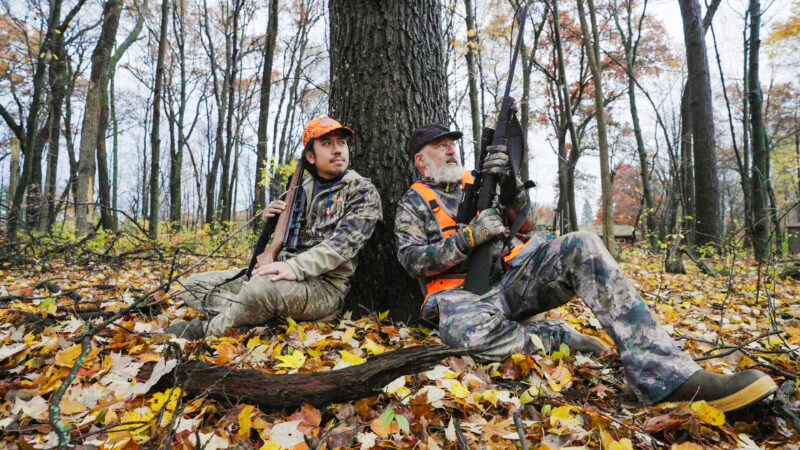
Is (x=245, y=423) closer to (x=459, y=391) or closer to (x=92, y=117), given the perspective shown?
(x=459, y=391)

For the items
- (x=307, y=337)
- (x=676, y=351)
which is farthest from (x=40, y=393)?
(x=676, y=351)

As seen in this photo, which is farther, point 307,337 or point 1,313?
point 1,313

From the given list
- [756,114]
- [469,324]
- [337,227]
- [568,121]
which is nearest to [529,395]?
[469,324]

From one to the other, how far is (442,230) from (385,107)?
1266 millimetres

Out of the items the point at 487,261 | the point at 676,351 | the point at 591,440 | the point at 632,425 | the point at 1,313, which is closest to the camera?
the point at 591,440

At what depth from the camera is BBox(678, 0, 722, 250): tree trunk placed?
26.6 feet

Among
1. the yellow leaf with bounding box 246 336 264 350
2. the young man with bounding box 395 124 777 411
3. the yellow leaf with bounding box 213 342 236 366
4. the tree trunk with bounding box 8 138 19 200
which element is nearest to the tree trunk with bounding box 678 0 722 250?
the young man with bounding box 395 124 777 411

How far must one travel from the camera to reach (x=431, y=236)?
314 cm

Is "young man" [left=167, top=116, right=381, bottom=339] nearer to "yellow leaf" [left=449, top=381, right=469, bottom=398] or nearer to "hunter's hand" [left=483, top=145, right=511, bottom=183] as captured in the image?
"hunter's hand" [left=483, top=145, right=511, bottom=183]

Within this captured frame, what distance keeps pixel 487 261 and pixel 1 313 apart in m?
3.96

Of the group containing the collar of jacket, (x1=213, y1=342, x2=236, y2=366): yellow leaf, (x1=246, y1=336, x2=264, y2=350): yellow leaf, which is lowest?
(x1=246, y1=336, x2=264, y2=350): yellow leaf

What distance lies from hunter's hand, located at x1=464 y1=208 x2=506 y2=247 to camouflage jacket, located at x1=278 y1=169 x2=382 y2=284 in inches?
33.3

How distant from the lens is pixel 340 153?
10.9 ft

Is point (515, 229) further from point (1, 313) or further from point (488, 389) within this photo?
point (1, 313)
